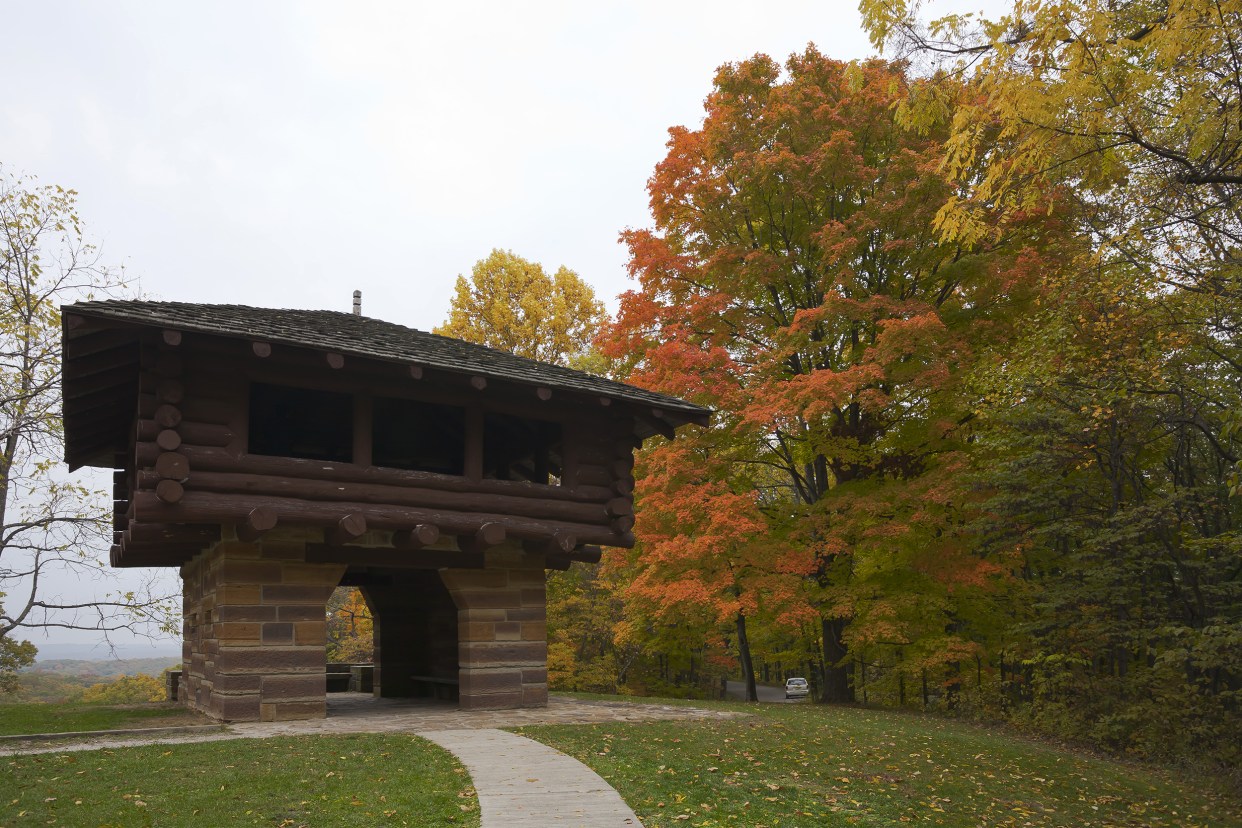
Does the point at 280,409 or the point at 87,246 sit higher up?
the point at 87,246

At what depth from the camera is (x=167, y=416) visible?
10.2m

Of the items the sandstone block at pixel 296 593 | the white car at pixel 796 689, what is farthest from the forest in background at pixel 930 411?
the white car at pixel 796 689

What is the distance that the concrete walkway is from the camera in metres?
6.34

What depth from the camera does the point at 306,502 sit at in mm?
11023

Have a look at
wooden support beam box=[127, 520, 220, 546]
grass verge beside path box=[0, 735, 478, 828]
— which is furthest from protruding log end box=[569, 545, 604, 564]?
grass verge beside path box=[0, 735, 478, 828]

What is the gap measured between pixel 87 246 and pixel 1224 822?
80.8 feet

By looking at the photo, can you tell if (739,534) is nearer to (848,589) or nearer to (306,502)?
(848,589)

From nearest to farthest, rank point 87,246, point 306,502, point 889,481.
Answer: point 306,502
point 889,481
point 87,246

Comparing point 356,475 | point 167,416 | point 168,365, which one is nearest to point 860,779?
point 356,475

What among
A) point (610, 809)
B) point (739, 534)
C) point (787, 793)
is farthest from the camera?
A: point (739, 534)

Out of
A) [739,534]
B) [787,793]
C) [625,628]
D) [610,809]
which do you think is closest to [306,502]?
[610,809]

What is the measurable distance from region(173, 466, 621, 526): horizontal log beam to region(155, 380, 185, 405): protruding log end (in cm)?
83

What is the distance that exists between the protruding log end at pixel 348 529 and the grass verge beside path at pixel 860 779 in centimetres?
341

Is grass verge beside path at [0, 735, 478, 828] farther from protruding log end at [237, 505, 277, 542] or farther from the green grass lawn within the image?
the green grass lawn
